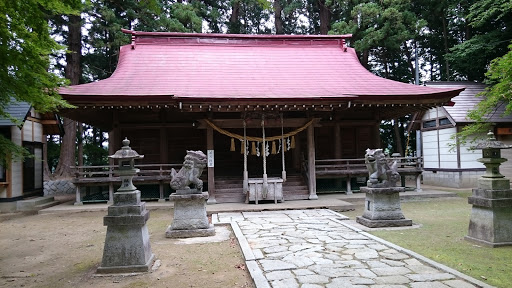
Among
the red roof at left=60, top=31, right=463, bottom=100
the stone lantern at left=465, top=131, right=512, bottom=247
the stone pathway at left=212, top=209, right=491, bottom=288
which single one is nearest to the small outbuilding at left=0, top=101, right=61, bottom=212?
the red roof at left=60, top=31, right=463, bottom=100

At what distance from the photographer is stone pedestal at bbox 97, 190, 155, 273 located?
4.79 metres

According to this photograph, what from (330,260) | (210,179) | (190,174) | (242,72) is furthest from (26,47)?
(242,72)

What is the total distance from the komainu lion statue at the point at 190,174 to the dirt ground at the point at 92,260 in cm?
116

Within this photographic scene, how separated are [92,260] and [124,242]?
3.79 ft

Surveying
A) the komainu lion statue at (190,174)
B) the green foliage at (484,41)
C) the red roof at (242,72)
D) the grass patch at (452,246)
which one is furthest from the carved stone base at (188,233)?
the green foliage at (484,41)

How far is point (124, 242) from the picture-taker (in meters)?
4.84

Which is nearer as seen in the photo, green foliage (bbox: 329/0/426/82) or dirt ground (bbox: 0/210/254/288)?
dirt ground (bbox: 0/210/254/288)

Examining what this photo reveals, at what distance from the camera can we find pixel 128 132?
12.8 meters

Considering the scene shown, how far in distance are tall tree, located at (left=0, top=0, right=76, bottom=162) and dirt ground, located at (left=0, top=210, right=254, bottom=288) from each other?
2.52 metres

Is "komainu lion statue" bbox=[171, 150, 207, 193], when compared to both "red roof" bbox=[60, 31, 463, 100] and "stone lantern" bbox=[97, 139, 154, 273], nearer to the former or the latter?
"stone lantern" bbox=[97, 139, 154, 273]

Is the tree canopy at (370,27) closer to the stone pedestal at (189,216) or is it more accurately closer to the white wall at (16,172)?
the white wall at (16,172)

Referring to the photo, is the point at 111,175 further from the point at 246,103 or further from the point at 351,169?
the point at 351,169

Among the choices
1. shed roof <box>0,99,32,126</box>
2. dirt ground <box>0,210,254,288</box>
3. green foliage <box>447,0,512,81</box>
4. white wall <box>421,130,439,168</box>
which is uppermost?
green foliage <box>447,0,512,81</box>

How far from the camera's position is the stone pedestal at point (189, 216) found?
682 centimetres
